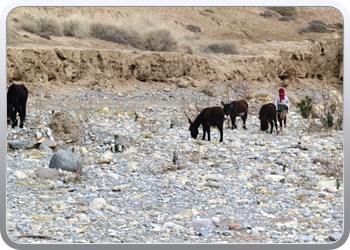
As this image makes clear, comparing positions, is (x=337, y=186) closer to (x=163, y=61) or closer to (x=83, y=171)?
(x=83, y=171)

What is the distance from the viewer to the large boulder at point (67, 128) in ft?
39.1

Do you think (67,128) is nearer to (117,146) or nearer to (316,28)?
(117,146)

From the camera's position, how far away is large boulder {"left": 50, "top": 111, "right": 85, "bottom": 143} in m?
11.9

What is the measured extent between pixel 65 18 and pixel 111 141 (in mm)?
13259

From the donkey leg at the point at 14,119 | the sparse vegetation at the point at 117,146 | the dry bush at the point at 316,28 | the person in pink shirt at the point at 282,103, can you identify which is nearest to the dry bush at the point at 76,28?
the donkey leg at the point at 14,119

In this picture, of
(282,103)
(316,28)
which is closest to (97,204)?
(282,103)

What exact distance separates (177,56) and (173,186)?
16259mm

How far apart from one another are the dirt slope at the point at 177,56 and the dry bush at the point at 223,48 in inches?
19.2

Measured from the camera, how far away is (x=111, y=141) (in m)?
11.7

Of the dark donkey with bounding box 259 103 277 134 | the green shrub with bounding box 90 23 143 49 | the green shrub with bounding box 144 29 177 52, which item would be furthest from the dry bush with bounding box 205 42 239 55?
the dark donkey with bounding box 259 103 277 134

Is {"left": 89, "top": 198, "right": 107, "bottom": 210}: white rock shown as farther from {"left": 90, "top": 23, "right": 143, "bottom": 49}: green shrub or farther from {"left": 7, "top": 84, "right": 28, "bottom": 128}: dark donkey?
{"left": 90, "top": 23, "right": 143, "bottom": 49}: green shrub

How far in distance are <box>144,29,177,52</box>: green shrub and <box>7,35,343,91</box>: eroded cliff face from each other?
1.35 meters

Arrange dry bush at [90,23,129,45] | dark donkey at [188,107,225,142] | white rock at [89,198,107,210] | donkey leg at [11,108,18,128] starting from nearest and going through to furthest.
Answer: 1. white rock at [89,198,107,210]
2. donkey leg at [11,108,18,128]
3. dark donkey at [188,107,225,142]
4. dry bush at [90,23,129,45]

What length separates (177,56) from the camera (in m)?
24.1
